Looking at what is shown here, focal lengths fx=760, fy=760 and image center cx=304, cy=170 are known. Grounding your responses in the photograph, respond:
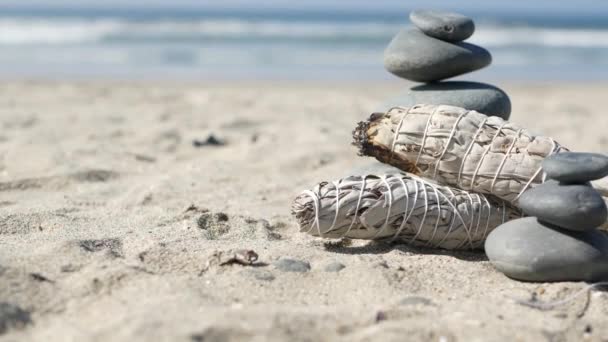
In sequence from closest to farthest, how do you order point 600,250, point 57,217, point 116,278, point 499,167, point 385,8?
point 116,278 → point 600,250 → point 499,167 → point 57,217 → point 385,8

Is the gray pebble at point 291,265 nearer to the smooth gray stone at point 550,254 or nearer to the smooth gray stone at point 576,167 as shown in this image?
the smooth gray stone at point 550,254

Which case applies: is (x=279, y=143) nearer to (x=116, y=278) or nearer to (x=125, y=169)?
(x=125, y=169)

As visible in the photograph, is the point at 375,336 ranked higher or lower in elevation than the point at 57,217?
higher

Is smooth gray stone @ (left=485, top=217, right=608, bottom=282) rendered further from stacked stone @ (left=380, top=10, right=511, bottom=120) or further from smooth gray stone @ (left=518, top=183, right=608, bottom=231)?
stacked stone @ (left=380, top=10, right=511, bottom=120)

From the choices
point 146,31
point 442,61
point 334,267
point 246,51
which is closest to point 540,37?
point 246,51

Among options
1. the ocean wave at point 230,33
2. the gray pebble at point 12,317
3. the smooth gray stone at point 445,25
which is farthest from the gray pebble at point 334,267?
the ocean wave at point 230,33

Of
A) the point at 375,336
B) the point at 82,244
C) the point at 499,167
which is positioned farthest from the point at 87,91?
the point at 375,336
